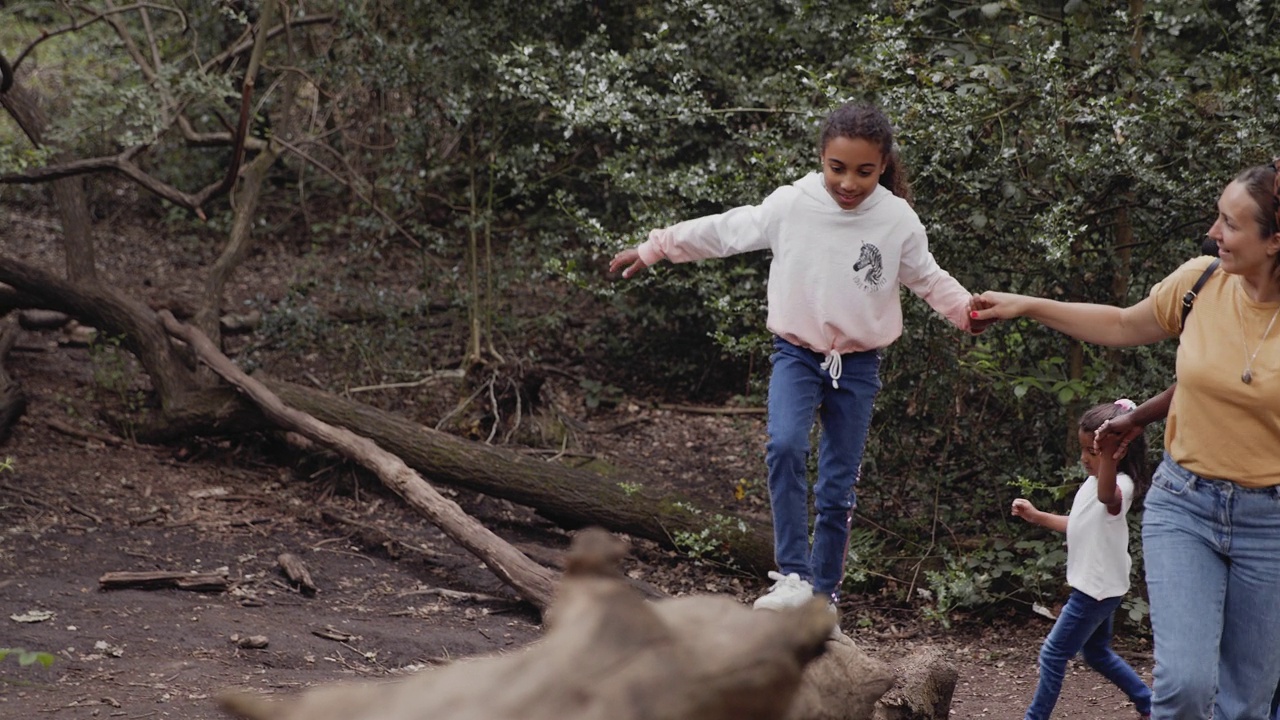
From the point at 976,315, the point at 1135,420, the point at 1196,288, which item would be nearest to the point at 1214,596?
the point at 1135,420

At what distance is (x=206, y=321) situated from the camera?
841cm

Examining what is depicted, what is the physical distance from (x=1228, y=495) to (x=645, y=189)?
187 inches

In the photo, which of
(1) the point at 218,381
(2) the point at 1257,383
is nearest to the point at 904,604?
(2) the point at 1257,383

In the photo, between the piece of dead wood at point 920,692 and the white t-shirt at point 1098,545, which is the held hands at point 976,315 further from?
the piece of dead wood at point 920,692

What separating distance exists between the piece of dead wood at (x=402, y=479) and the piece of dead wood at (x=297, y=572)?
0.71 m

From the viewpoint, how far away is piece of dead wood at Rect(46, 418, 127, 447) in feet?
25.7

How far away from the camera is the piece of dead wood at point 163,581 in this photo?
5.75 metres

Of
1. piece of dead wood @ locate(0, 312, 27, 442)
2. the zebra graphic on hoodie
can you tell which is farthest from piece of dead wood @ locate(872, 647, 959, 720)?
piece of dead wood @ locate(0, 312, 27, 442)

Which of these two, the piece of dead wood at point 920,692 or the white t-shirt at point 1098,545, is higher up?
the white t-shirt at point 1098,545

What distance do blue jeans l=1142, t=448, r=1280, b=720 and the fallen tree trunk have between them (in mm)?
3622

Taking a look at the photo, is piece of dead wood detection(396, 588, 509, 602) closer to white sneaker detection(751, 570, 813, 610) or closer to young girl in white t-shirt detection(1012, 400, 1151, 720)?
white sneaker detection(751, 570, 813, 610)

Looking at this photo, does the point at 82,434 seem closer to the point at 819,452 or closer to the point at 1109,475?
the point at 819,452

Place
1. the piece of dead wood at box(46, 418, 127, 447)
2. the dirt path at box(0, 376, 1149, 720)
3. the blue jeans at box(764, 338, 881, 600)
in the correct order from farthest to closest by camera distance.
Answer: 1. the piece of dead wood at box(46, 418, 127, 447)
2. the dirt path at box(0, 376, 1149, 720)
3. the blue jeans at box(764, 338, 881, 600)

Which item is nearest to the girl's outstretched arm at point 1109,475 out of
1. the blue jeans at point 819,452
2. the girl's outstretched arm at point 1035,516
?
the girl's outstretched arm at point 1035,516
